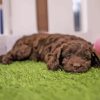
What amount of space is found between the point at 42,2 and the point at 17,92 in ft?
6.55

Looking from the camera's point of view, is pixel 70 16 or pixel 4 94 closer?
pixel 4 94

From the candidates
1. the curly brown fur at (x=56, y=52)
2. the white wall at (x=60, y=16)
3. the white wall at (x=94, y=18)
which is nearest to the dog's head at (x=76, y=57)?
the curly brown fur at (x=56, y=52)

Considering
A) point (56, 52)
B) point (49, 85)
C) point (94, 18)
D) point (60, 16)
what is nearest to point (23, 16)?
point (60, 16)

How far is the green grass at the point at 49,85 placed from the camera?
1153 mm

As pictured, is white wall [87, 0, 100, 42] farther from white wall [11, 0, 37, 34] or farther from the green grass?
the green grass

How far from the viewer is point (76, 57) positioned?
1.94m

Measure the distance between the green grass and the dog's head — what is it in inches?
2.5

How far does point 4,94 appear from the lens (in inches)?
48.2

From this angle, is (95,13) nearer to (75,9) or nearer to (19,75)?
(75,9)

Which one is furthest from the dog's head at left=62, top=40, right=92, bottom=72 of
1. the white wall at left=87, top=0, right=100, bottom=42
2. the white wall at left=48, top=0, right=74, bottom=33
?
the white wall at left=87, top=0, right=100, bottom=42

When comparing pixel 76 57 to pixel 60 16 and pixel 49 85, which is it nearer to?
pixel 49 85

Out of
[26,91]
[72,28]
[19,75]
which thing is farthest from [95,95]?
[72,28]

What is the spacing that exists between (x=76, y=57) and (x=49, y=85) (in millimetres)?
602

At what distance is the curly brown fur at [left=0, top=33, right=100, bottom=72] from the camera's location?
6.22 ft
